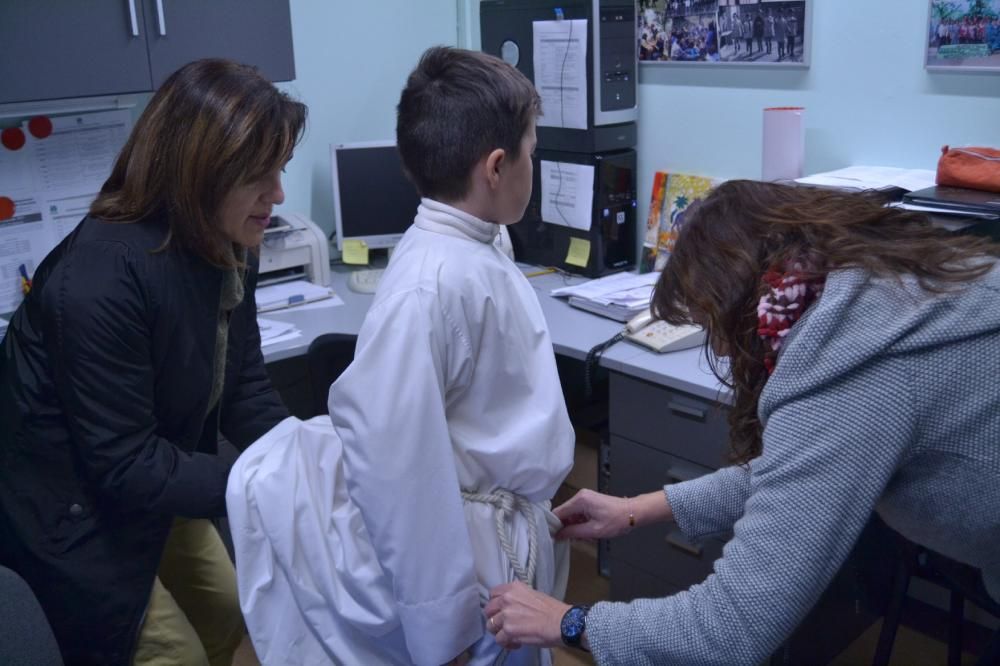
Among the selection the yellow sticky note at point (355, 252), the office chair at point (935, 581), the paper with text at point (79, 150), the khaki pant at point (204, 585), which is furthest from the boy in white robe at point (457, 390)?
the yellow sticky note at point (355, 252)

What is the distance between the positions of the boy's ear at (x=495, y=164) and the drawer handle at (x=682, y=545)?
117 centimetres

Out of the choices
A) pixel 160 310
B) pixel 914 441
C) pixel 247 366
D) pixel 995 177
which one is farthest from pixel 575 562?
pixel 914 441

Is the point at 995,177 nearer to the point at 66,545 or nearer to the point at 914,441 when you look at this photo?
the point at 914,441

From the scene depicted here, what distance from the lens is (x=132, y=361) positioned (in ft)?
4.70

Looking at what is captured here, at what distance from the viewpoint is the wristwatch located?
1146 millimetres

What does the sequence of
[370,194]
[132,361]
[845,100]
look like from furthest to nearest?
[370,194] → [845,100] → [132,361]

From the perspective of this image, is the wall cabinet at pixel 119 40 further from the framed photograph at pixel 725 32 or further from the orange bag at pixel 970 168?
the orange bag at pixel 970 168

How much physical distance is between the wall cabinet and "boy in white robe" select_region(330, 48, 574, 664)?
1166mm

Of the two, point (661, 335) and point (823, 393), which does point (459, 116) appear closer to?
point (823, 393)

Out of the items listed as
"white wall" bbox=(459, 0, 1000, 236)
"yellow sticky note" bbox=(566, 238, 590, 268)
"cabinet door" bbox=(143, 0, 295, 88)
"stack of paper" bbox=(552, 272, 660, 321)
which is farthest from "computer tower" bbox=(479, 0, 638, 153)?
"cabinet door" bbox=(143, 0, 295, 88)

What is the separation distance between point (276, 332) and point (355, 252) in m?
0.66

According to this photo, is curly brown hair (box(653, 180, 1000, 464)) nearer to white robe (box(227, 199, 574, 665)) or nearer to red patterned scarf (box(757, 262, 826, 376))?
red patterned scarf (box(757, 262, 826, 376))

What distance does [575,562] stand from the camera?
9.43 feet

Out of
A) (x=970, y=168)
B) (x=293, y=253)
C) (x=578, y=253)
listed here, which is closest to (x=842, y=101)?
(x=970, y=168)
